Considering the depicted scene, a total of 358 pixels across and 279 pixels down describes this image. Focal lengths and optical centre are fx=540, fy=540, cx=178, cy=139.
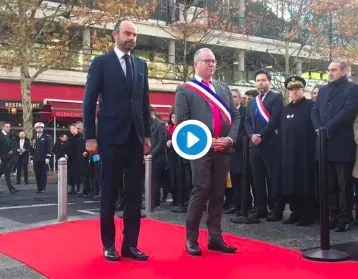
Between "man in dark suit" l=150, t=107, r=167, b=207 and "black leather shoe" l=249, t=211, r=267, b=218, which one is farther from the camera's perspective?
"man in dark suit" l=150, t=107, r=167, b=207

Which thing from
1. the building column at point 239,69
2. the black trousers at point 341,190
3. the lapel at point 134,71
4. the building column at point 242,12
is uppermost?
the building column at point 242,12

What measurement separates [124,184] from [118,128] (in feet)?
1.88

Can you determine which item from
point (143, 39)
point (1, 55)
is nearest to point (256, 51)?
point (143, 39)

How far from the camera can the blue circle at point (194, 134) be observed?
5.30 meters

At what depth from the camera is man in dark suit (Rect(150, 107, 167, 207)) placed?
31.5 feet

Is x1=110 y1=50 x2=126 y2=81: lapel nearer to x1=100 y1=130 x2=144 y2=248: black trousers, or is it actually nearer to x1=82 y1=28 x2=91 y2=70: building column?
x1=100 y1=130 x2=144 y2=248: black trousers

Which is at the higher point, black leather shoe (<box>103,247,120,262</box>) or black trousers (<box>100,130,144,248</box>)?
black trousers (<box>100,130,144,248</box>)

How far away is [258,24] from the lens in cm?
3425

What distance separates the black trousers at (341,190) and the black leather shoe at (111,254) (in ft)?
9.80

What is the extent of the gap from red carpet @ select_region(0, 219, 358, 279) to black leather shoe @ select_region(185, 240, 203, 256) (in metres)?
0.08

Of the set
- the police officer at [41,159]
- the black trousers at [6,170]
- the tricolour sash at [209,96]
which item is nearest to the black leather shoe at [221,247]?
the tricolour sash at [209,96]

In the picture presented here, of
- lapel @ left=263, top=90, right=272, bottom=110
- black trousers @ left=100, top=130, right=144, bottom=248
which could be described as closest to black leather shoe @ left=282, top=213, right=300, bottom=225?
lapel @ left=263, top=90, right=272, bottom=110

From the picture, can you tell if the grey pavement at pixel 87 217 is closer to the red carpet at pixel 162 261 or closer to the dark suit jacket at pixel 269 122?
the red carpet at pixel 162 261

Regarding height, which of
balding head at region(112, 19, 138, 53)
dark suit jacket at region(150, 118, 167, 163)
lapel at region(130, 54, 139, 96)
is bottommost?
dark suit jacket at region(150, 118, 167, 163)
